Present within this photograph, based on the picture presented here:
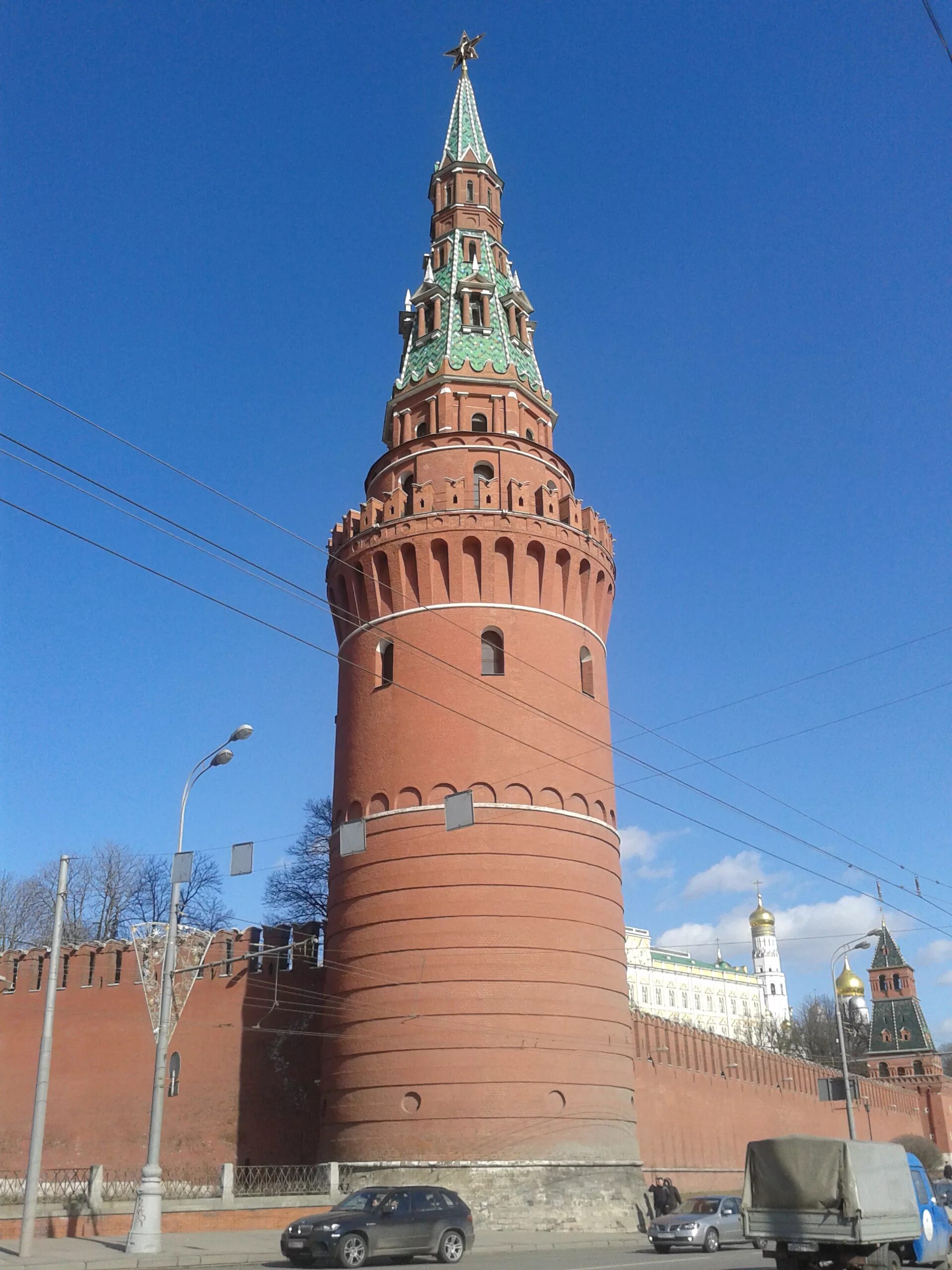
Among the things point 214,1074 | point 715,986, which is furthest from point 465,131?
point 715,986

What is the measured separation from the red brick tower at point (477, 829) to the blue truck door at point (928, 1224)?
852 cm

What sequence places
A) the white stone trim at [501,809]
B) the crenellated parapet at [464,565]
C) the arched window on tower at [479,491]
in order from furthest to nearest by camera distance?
the arched window on tower at [479,491], the crenellated parapet at [464,565], the white stone trim at [501,809]

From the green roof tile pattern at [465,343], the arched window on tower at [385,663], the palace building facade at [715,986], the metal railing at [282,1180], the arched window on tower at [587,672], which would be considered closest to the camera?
the metal railing at [282,1180]

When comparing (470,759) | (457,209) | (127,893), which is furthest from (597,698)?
(127,893)

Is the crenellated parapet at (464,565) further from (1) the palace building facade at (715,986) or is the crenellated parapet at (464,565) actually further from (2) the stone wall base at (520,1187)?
(1) the palace building facade at (715,986)

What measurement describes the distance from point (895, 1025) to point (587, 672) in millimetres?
57121

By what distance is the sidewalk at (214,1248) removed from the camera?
14.8m

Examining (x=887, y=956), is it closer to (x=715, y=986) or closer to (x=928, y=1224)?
(x=715, y=986)

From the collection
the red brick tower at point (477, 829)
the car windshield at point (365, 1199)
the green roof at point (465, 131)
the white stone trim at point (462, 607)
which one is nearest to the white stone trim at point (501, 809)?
the red brick tower at point (477, 829)

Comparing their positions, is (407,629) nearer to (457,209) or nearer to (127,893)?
(457,209)

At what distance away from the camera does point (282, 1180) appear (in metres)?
23.8

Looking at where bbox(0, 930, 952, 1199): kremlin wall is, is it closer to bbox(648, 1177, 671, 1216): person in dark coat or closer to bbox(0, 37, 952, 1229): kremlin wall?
bbox(0, 37, 952, 1229): kremlin wall

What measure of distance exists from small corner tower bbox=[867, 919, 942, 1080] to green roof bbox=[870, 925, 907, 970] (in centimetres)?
3

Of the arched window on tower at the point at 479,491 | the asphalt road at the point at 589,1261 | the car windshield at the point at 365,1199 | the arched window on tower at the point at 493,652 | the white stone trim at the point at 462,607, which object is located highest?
the arched window on tower at the point at 479,491
